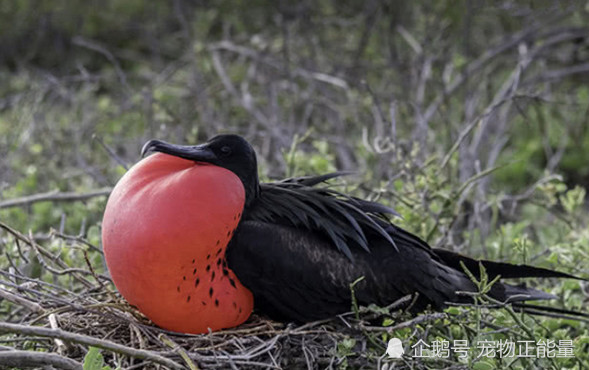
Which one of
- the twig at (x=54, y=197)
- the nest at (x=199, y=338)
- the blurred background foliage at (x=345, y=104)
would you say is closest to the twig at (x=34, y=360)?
the nest at (x=199, y=338)

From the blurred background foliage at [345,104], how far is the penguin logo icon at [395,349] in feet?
2.73

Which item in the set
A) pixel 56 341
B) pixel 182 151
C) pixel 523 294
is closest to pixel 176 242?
pixel 182 151

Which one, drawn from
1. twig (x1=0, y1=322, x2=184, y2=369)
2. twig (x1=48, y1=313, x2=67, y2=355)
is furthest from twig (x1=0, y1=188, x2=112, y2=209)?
twig (x1=0, y1=322, x2=184, y2=369)

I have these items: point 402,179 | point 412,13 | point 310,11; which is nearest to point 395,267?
point 402,179

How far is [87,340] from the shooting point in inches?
72.1

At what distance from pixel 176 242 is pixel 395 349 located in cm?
60

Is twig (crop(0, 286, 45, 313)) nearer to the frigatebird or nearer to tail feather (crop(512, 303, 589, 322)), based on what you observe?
the frigatebird

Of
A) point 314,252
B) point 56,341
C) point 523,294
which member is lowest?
point 56,341

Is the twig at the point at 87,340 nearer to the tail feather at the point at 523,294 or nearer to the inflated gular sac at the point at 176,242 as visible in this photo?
the inflated gular sac at the point at 176,242

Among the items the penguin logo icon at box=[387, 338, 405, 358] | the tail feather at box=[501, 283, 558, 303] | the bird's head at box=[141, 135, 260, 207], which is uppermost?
→ the bird's head at box=[141, 135, 260, 207]

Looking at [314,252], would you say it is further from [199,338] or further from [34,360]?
[34,360]

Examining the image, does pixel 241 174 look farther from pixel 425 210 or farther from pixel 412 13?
pixel 412 13

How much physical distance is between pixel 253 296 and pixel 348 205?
37 centimetres

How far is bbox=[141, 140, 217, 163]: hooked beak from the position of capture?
2.17m
